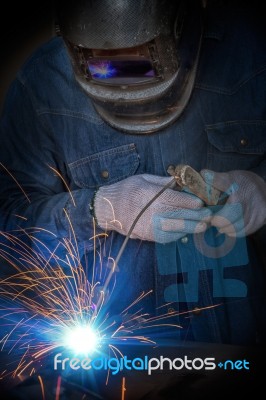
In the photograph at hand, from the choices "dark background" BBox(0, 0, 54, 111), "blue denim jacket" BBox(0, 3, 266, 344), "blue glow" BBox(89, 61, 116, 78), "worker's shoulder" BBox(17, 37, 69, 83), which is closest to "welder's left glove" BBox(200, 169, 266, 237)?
"blue denim jacket" BBox(0, 3, 266, 344)

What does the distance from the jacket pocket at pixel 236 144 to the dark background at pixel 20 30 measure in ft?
3.52

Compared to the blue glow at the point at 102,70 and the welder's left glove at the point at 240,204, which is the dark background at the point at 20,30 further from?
the welder's left glove at the point at 240,204

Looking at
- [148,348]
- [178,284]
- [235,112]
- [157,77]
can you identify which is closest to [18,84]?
[157,77]

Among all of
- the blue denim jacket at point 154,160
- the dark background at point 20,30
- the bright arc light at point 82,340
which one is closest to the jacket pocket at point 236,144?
the blue denim jacket at point 154,160

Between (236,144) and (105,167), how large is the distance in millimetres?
429

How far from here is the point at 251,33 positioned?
162 cm

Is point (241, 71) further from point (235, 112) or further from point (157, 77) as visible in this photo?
point (157, 77)

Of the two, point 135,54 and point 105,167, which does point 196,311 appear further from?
point 135,54

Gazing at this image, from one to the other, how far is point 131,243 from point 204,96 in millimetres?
510

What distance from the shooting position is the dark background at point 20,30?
7.66 ft

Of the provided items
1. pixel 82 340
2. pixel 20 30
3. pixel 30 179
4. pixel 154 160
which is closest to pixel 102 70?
pixel 154 160

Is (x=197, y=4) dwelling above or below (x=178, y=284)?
above

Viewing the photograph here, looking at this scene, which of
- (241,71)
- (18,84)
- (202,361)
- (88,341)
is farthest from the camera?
(18,84)

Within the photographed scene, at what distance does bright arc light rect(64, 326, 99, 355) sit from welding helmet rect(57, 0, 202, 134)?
588mm
